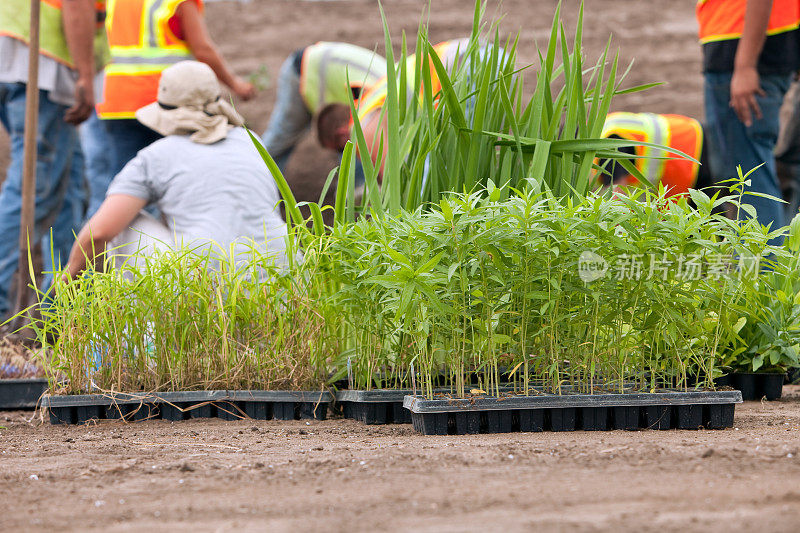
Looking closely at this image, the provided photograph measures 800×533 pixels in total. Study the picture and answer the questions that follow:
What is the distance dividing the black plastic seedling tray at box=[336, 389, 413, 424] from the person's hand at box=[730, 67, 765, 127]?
2.72 m

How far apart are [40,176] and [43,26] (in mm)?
775

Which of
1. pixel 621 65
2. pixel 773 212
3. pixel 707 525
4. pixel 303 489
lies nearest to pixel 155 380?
pixel 303 489

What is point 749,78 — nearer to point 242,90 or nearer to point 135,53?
point 242,90

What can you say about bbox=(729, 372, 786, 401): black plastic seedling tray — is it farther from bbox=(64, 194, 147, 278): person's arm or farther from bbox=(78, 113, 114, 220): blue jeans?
bbox=(78, 113, 114, 220): blue jeans

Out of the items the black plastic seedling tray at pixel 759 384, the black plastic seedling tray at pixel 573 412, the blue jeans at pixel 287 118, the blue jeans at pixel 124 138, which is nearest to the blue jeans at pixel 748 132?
the black plastic seedling tray at pixel 759 384

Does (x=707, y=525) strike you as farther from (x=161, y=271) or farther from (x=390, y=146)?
(x=161, y=271)

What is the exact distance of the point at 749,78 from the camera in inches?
161

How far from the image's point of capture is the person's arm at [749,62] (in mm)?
3994

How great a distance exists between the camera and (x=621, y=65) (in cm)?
963

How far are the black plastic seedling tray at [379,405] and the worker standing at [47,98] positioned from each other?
2.41 metres

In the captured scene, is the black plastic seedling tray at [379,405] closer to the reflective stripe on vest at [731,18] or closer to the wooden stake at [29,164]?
the wooden stake at [29,164]

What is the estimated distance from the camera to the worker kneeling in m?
3.06

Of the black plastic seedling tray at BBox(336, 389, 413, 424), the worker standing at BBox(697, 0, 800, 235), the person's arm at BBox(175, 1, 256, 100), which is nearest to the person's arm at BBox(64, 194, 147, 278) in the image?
the black plastic seedling tray at BBox(336, 389, 413, 424)

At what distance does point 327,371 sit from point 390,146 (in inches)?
26.9
